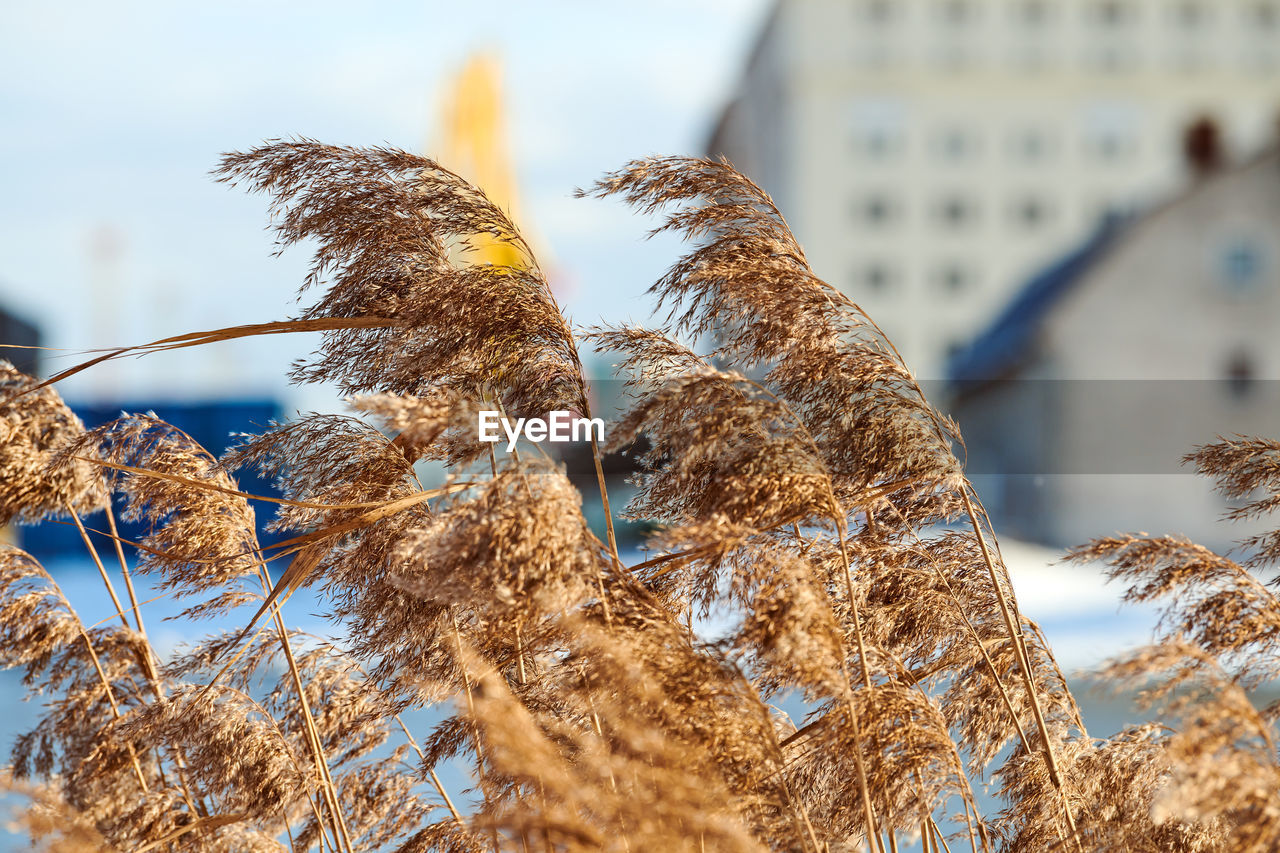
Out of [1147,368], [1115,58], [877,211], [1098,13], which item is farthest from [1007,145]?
[1147,368]

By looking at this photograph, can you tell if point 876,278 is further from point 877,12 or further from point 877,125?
point 877,12

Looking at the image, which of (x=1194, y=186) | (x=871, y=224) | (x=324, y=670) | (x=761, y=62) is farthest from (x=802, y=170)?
(x=324, y=670)

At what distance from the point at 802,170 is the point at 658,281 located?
45735 mm

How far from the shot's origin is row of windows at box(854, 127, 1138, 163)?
48875 millimetres

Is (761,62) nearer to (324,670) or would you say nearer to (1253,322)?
(1253,322)

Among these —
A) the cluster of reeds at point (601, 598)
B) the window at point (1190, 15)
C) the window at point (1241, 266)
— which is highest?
the window at point (1190, 15)

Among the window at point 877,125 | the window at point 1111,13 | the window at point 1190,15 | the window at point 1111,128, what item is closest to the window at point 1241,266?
the window at point 877,125

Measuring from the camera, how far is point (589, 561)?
6.76ft

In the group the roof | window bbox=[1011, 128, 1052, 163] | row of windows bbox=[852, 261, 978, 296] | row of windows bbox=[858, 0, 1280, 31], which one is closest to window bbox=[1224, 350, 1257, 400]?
the roof

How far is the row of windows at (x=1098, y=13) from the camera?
50812 millimetres

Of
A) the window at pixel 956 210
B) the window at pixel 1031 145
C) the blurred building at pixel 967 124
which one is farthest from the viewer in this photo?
the window at pixel 1031 145

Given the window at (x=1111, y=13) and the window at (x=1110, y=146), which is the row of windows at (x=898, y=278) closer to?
the window at (x=1110, y=146)

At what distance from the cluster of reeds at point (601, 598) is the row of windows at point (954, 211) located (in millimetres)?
46011

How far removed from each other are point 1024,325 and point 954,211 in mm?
18412
